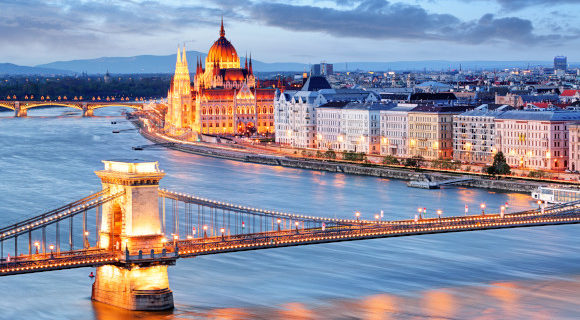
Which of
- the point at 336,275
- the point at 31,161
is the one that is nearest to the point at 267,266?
the point at 336,275

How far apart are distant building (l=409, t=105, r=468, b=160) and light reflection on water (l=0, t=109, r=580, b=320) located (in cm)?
1163

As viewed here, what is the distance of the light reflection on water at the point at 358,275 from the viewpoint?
72.9 ft

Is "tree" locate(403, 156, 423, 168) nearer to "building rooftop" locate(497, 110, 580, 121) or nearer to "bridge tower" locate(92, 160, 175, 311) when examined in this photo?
"building rooftop" locate(497, 110, 580, 121)

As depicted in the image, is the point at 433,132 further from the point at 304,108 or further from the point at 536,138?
the point at 304,108

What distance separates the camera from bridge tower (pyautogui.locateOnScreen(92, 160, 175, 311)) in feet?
69.5

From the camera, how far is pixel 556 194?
1511 inches

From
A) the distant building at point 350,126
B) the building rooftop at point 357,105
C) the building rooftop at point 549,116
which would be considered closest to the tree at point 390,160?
the building rooftop at point 549,116

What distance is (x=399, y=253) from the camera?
28.2 meters

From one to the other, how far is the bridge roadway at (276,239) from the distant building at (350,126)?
29.4 m

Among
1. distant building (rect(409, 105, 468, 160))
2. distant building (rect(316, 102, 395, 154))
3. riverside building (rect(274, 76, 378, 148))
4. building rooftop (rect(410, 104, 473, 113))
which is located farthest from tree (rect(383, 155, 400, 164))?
riverside building (rect(274, 76, 378, 148))

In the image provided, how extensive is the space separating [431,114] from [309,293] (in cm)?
3116

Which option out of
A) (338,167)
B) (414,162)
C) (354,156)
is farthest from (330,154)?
(414,162)

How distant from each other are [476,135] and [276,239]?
96.7ft

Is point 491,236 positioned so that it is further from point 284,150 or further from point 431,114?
point 284,150
